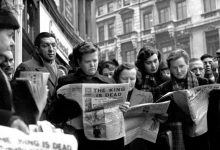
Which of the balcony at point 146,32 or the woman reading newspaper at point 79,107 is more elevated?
the balcony at point 146,32

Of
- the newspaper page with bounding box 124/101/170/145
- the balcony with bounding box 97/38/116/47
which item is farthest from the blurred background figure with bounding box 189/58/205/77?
the balcony with bounding box 97/38/116/47

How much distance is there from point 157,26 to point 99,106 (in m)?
27.8

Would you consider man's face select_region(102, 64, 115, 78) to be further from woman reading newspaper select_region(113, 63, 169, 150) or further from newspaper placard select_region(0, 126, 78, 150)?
newspaper placard select_region(0, 126, 78, 150)

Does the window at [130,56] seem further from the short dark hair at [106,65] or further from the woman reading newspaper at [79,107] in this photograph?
the woman reading newspaper at [79,107]

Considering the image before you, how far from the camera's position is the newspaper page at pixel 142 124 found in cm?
350

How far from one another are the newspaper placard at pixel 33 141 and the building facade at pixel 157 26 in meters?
26.2

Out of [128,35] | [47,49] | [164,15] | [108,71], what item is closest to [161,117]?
[47,49]

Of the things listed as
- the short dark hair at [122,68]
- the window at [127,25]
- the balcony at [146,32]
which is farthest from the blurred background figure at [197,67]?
the window at [127,25]

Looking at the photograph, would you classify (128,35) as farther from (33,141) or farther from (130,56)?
(33,141)

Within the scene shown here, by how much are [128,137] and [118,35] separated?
30.2m

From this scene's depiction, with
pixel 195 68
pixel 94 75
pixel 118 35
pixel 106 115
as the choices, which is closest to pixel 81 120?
pixel 106 115

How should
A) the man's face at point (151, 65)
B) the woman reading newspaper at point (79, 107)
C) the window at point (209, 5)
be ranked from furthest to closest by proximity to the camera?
1. the window at point (209, 5)
2. the man's face at point (151, 65)
3. the woman reading newspaper at point (79, 107)

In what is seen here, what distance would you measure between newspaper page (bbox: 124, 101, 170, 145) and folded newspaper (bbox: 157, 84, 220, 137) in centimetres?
20

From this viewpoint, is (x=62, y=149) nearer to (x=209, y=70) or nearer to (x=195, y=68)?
(x=195, y=68)
